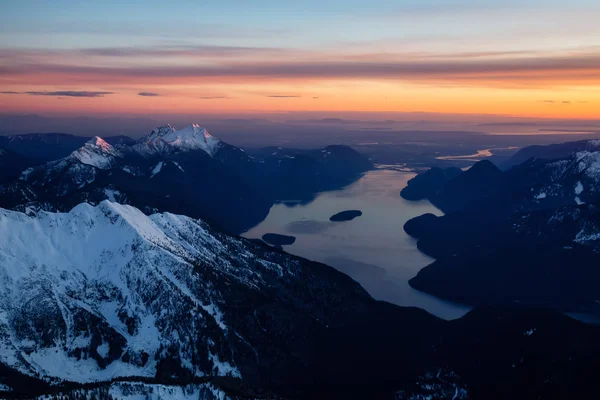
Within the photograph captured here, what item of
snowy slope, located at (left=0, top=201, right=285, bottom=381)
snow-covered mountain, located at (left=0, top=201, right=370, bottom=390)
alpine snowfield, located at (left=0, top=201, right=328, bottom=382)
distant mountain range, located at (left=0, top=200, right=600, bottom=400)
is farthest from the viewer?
snow-covered mountain, located at (left=0, top=201, right=370, bottom=390)

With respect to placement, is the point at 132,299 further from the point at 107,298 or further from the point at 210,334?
the point at 210,334

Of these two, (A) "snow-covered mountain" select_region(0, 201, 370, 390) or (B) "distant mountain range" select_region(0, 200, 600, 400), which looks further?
(A) "snow-covered mountain" select_region(0, 201, 370, 390)

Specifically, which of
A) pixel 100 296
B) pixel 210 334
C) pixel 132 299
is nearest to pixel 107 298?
pixel 100 296

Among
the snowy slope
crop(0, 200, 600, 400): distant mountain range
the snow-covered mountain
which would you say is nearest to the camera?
crop(0, 200, 600, 400): distant mountain range

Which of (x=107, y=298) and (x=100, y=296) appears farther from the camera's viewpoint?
(x=100, y=296)

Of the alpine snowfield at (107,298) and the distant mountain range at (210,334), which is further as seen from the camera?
the alpine snowfield at (107,298)

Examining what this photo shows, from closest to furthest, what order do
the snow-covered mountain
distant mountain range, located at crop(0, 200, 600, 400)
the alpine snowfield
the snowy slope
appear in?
1. distant mountain range, located at crop(0, 200, 600, 400)
2. the snowy slope
3. the alpine snowfield
4. the snow-covered mountain

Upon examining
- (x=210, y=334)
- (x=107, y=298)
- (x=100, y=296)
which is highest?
(x=100, y=296)

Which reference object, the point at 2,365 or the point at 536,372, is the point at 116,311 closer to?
the point at 2,365
